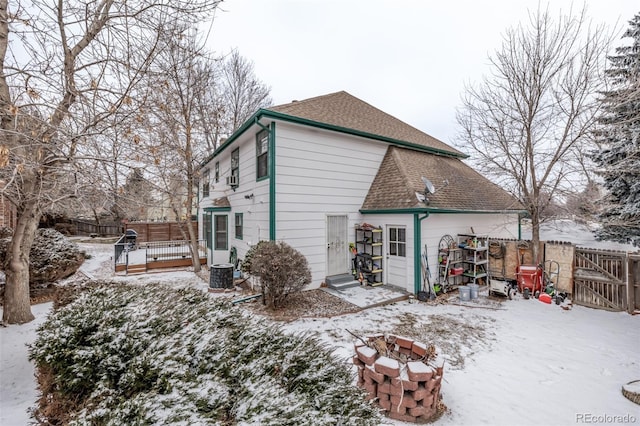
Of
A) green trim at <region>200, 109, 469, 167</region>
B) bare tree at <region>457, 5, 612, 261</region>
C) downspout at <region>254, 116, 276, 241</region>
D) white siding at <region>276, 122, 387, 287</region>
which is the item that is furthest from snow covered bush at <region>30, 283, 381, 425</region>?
bare tree at <region>457, 5, 612, 261</region>

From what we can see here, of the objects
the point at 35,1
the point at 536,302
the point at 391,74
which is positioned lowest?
the point at 536,302

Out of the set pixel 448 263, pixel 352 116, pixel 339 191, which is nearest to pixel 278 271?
pixel 339 191

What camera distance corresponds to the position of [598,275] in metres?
6.67

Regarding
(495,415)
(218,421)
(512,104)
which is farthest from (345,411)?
(512,104)

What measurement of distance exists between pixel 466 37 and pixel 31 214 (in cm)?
1252

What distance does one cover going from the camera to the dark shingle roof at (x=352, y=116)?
8.09 meters

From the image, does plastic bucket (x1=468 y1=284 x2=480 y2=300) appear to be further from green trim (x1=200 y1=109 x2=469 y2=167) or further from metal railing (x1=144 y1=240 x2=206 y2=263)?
metal railing (x1=144 y1=240 x2=206 y2=263)

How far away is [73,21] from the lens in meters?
3.83

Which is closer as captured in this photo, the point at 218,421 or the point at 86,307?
the point at 218,421

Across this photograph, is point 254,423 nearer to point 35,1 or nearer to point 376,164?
point 35,1

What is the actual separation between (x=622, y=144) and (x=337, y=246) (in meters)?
9.74

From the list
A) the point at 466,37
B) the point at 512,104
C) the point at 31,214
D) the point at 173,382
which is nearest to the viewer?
the point at 173,382

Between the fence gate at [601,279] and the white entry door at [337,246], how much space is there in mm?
6309

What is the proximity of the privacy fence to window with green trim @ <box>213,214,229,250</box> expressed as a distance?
1114 cm
